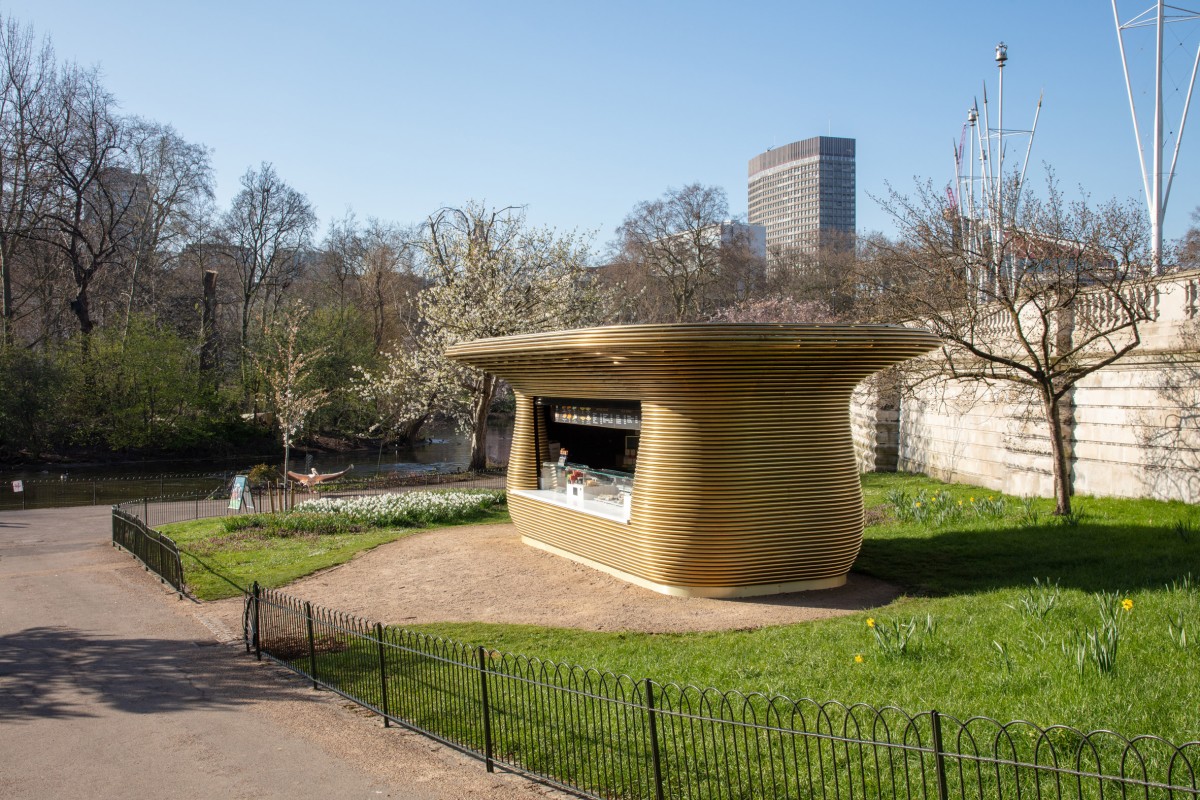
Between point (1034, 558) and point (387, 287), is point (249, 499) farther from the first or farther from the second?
point (387, 287)

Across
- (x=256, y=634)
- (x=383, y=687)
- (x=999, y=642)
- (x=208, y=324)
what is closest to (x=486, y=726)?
(x=383, y=687)

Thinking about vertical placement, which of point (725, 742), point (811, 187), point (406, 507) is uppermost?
point (811, 187)

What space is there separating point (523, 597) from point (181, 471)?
33048 mm

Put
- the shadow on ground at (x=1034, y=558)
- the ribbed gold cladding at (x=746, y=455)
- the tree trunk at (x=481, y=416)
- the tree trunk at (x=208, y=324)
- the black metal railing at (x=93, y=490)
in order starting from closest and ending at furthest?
the shadow on ground at (x=1034, y=558) → the ribbed gold cladding at (x=746, y=455) → the black metal railing at (x=93, y=490) → the tree trunk at (x=481, y=416) → the tree trunk at (x=208, y=324)

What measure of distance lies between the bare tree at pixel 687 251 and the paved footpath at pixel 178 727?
4362cm

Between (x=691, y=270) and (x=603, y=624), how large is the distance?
46.5 meters

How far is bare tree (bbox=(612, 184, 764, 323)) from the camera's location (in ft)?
181

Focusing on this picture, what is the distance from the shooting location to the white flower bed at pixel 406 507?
21938 mm

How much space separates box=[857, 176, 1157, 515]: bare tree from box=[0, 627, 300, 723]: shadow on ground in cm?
1279

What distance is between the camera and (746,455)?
12.8 meters

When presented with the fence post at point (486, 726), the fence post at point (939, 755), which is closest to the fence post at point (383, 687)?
the fence post at point (486, 726)

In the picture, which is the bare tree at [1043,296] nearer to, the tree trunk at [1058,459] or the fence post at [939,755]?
the tree trunk at [1058,459]

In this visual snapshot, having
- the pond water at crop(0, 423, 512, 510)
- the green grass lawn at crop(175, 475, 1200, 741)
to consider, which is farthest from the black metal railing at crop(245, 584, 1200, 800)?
the pond water at crop(0, 423, 512, 510)

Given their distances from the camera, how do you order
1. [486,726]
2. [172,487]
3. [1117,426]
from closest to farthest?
1. [486,726]
2. [1117,426]
3. [172,487]
